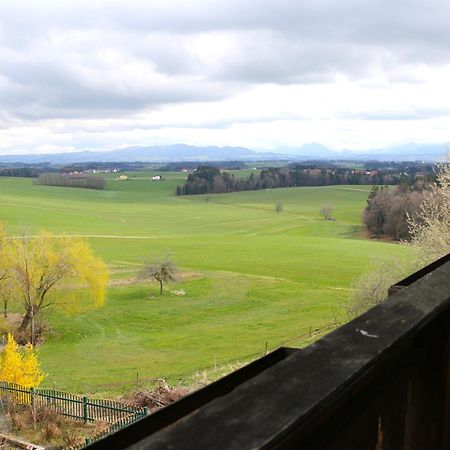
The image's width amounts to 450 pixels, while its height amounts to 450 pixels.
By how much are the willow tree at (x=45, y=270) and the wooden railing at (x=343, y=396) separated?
124 feet

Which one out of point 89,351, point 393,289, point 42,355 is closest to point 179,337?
point 89,351

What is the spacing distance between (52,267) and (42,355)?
6.36 metres

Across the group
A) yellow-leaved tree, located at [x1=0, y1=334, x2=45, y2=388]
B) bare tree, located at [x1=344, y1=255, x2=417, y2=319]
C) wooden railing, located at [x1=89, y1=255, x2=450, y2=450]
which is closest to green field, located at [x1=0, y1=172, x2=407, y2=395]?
yellow-leaved tree, located at [x1=0, y1=334, x2=45, y2=388]

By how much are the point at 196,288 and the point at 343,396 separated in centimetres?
4913

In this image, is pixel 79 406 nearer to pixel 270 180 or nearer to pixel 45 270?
pixel 45 270

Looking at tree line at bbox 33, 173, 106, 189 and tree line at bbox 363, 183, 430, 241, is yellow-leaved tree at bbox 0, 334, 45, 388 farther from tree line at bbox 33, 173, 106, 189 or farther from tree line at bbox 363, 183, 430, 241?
tree line at bbox 33, 173, 106, 189

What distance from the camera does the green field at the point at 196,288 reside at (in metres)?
31.5

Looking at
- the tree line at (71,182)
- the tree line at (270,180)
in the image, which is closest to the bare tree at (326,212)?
the tree line at (270,180)

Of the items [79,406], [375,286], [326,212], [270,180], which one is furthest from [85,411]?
[270,180]

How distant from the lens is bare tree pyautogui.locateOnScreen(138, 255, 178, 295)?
48.5 meters

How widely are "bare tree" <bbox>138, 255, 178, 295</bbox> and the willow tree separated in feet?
26.3

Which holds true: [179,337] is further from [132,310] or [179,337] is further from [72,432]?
[72,432]

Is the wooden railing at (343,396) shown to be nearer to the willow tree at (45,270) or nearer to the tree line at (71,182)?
the willow tree at (45,270)

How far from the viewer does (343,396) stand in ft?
4.62
